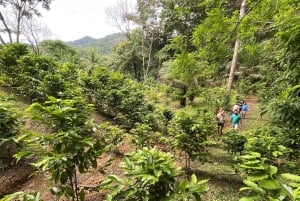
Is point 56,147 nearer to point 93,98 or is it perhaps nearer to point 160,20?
point 93,98

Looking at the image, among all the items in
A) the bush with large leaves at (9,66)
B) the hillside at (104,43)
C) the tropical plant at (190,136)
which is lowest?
the tropical plant at (190,136)

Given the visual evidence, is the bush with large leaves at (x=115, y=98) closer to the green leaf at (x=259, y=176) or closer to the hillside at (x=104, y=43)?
the green leaf at (x=259, y=176)

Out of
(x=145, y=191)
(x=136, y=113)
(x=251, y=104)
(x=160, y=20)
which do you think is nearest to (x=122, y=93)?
(x=136, y=113)

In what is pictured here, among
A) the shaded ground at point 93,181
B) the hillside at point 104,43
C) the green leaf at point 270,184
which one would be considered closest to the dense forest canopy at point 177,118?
the green leaf at point 270,184

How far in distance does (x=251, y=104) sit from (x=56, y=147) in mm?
14588

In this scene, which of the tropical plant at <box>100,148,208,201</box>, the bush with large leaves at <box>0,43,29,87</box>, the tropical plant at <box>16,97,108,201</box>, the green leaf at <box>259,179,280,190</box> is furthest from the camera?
the bush with large leaves at <box>0,43,29,87</box>

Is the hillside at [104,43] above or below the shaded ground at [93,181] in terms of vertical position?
above

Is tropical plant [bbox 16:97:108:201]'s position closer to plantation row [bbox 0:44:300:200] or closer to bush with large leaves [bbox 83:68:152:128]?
plantation row [bbox 0:44:300:200]

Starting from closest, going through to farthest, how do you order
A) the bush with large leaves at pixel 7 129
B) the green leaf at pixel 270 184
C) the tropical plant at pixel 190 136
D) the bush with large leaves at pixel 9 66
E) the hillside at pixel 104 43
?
the green leaf at pixel 270 184 < the bush with large leaves at pixel 7 129 < the tropical plant at pixel 190 136 < the bush with large leaves at pixel 9 66 < the hillside at pixel 104 43

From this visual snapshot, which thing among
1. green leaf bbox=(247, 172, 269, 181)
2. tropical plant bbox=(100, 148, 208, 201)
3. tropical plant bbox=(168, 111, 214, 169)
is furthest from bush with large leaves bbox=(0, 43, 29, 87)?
green leaf bbox=(247, 172, 269, 181)

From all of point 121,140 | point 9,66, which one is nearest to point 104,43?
point 9,66

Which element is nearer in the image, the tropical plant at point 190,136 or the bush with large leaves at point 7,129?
the bush with large leaves at point 7,129

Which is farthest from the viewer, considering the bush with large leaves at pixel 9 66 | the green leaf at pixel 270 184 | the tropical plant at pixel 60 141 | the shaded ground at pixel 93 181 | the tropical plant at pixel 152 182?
the bush with large leaves at pixel 9 66

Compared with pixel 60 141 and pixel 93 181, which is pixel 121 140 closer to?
pixel 93 181
